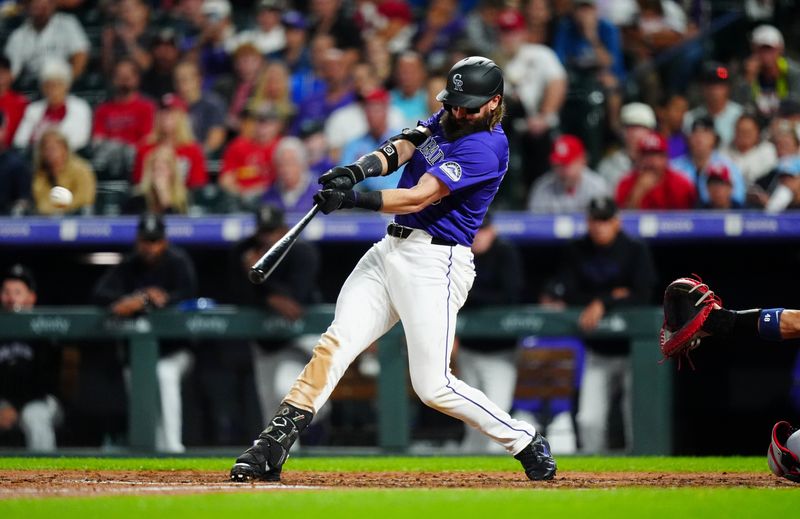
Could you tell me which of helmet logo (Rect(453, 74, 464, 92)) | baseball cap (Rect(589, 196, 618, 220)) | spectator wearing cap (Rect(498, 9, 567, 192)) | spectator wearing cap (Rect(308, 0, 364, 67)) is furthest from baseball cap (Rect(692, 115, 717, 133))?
helmet logo (Rect(453, 74, 464, 92))

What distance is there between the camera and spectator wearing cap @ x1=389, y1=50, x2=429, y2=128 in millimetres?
9719

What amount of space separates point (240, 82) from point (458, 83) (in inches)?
228

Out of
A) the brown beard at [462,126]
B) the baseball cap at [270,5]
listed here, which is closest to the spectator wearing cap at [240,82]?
the baseball cap at [270,5]

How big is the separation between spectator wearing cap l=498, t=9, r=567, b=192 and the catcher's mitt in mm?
3857

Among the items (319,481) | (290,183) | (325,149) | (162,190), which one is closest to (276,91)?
(325,149)

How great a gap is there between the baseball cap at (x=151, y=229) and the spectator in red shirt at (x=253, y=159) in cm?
117

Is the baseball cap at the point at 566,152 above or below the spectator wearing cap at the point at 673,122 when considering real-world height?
below

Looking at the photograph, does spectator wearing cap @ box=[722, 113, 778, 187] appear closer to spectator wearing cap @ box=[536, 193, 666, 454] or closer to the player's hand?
spectator wearing cap @ box=[536, 193, 666, 454]

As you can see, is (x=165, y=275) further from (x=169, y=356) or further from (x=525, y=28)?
(x=525, y=28)

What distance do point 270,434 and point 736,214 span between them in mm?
4271

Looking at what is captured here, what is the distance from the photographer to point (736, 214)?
8.23 metres

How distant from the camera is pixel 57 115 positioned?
401 inches

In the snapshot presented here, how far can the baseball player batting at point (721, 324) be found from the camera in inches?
208

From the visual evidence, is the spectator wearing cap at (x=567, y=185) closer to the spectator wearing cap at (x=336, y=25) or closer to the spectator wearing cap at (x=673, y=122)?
the spectator wearing cap at (x=673, y=122)
